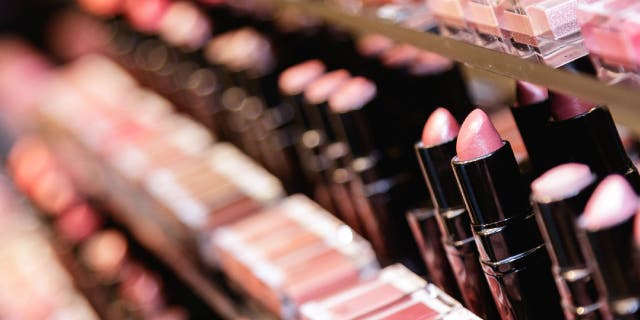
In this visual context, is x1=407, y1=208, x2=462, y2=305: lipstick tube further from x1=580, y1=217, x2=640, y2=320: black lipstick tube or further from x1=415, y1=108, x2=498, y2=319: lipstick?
x1=580, y1=217, x2=640, y2=320: black lipstick tube

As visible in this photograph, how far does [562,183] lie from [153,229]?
129cm

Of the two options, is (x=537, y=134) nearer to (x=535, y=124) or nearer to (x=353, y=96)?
(x=535, y=124)

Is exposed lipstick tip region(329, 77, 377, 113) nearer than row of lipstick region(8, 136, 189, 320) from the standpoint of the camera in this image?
Yes

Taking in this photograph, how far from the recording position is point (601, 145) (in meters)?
0.92

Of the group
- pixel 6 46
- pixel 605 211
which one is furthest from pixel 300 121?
pixel 6 46

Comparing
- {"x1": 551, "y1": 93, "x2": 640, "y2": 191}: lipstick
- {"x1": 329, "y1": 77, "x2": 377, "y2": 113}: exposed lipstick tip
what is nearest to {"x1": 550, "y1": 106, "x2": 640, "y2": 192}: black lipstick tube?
{"x1": 551, "y1": 93, "x2": 640, "y2": 191}: lipstick

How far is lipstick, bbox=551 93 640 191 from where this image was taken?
916 mm

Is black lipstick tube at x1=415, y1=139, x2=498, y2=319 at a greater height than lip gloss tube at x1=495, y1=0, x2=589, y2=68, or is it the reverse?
lip gloss tube at x1=495, y1=0, x2=589, y2=68

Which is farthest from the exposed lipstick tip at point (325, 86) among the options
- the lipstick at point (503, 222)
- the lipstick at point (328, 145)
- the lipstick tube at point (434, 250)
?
the lipstick at point (503, 222)

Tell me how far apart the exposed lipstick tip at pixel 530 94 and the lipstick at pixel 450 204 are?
0.07 m

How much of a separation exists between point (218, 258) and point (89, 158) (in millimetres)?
878

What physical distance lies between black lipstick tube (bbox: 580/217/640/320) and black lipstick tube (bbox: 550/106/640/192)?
5.7 inches

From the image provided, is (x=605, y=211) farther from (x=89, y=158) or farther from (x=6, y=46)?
(x=6, y=46)

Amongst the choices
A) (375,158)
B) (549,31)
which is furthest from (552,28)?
(375,158)
